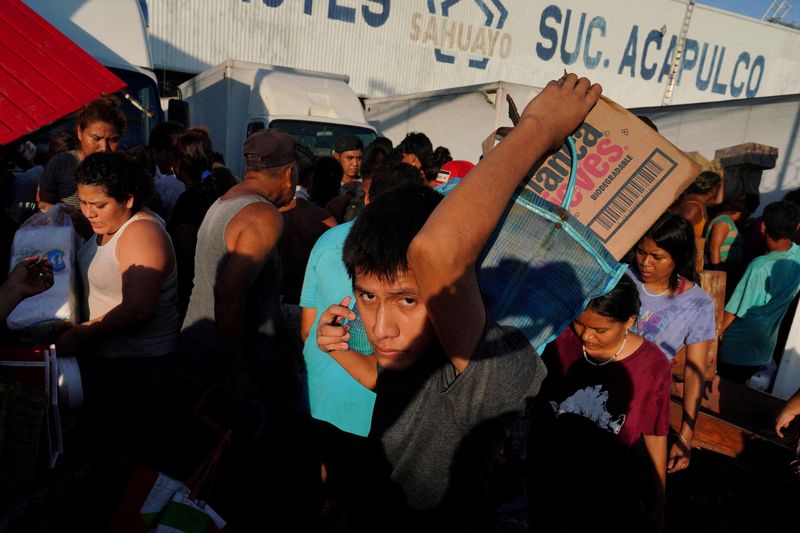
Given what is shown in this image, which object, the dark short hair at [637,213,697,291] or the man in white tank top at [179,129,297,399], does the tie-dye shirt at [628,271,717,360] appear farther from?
the man in white tank top at [179,129,297,399]

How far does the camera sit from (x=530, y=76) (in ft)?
79.0

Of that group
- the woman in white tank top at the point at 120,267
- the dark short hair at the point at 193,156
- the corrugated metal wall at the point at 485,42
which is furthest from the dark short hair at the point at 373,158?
the corrugated metal wall at the point at 485,42

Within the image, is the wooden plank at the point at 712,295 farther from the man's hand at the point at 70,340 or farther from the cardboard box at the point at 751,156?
the cardboard box at the point at 751,156

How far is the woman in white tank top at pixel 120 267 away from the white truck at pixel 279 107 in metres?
5.90

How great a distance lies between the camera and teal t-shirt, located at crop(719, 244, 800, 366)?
439cm

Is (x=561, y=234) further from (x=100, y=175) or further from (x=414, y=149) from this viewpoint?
(x=414, y=149)

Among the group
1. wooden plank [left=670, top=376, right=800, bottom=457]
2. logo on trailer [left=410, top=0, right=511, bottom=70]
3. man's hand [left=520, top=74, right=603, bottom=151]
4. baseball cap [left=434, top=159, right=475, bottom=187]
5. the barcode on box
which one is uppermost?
logo on trailer [left=410, top=0, right=511, bottom=70]

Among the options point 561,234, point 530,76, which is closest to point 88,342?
point 561,234

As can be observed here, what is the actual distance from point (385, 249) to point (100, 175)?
2059mm

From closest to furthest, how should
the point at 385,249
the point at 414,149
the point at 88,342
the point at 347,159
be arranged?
the point at 385,249, the point at 88,342, the point at 414,149, the point at 347,159

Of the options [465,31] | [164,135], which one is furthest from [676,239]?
[465,31]

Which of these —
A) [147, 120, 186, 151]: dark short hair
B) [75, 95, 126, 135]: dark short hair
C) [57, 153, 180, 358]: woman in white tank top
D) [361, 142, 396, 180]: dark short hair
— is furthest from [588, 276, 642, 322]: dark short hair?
[147, 120, 186, 151]: dark short hair

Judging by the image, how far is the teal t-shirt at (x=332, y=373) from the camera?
7.37ft

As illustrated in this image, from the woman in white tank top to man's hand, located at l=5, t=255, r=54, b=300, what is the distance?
22cm
